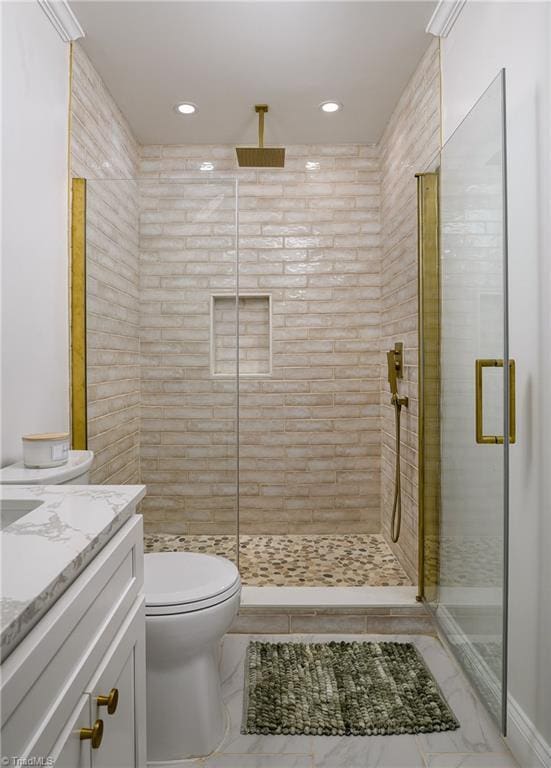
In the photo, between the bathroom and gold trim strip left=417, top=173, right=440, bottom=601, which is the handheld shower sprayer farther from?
gold trim strip left=417, top=173, right=440, bottom=601

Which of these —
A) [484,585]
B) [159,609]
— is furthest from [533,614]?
[159,609]

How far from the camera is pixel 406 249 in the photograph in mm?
2799

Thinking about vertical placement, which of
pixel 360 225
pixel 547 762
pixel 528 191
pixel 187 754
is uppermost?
pixel 360 225

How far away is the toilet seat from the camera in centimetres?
158

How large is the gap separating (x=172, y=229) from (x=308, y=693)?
6.54 feet

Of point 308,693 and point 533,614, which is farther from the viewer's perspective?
point 308,693

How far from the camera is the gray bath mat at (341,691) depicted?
1.73m

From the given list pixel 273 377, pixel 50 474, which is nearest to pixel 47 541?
pixel 50 474

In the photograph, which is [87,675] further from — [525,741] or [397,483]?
[397,483]

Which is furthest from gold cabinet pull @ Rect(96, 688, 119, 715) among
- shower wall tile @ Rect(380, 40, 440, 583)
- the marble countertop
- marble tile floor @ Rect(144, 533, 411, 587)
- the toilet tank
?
shower wall tile @ Rect(380, 40, 440, 583)

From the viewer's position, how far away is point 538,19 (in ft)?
4.76

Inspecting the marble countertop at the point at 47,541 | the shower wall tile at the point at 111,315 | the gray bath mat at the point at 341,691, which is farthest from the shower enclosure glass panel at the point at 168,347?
the marble countertop at the point at 47,541

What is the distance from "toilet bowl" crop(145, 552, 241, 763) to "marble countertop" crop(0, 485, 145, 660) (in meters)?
0.60

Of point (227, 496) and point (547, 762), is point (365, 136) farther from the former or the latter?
point (547, 762)
